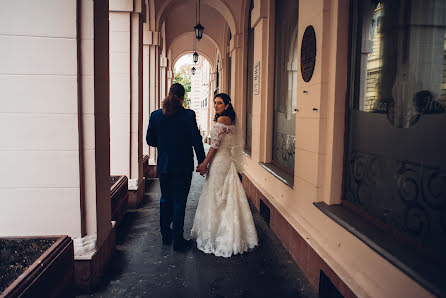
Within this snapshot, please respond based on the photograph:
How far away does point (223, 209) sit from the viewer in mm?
3984

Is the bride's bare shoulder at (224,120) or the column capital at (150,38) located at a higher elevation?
the column capital at (150,38)

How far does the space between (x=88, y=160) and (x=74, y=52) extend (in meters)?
0.92

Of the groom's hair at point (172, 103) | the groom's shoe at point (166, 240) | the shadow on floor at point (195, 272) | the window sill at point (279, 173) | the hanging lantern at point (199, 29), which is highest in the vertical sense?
the hanging lantern at point (199, 29)

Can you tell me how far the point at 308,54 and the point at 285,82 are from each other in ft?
5.01

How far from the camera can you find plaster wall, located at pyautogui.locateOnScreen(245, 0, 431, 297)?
2252 millimetres

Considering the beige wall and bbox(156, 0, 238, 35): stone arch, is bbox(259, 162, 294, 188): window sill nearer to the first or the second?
the beige wall

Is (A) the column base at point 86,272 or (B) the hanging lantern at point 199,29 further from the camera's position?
(B) the hanging lantern at point 199,29

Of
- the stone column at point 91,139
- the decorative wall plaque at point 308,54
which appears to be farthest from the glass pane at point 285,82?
the stone column at point 91,139

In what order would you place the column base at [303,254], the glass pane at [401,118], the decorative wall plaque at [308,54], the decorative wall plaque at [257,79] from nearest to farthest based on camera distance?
the glass pane at [401,118]
the column base at [303,254]
the decorative wall plaque at [308,54]
the decorative wall plaque at [257,79]

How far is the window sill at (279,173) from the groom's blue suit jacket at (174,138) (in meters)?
1.23

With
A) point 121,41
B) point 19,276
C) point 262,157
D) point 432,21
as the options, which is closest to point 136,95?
point 121,41

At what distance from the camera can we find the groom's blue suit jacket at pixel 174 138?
3.81 m

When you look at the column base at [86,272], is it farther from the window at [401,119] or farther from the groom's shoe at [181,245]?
the window at [401,119]

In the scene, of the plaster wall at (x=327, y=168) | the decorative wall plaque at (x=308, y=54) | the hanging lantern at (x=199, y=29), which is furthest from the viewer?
the hanging lantern at (x=199, y=29)
